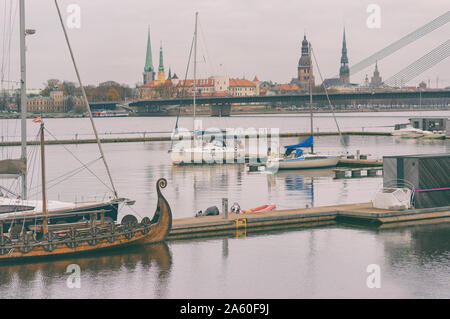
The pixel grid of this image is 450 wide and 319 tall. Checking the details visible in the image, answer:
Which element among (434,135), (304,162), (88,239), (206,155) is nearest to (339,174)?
(304,162)

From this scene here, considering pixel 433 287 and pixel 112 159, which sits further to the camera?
pixel 112 159

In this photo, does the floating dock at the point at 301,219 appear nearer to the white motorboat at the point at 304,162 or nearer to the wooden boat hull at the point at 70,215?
the wooden boat hull at the point at 70,215

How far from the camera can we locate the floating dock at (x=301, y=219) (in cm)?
2781

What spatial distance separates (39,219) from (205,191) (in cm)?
1879

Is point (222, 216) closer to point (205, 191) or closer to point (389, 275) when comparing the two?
point (389, 275)

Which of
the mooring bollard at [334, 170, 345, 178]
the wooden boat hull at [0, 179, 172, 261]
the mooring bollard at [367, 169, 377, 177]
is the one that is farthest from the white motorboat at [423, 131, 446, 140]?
the wooden boat hull at [0, 179, 172, 261]

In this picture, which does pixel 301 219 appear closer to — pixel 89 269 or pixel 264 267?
pixel 264 267

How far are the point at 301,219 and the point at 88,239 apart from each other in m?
10.1

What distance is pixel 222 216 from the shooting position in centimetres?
2911

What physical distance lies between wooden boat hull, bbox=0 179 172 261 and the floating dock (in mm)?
1729

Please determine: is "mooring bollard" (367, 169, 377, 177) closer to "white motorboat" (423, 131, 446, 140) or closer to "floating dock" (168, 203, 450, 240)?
"floating dock" (168, 203, 450, 240)

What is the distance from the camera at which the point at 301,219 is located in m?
29.9

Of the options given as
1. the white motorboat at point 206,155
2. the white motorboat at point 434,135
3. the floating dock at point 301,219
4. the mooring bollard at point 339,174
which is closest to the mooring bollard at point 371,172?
the mooring bollard at point 339,174
